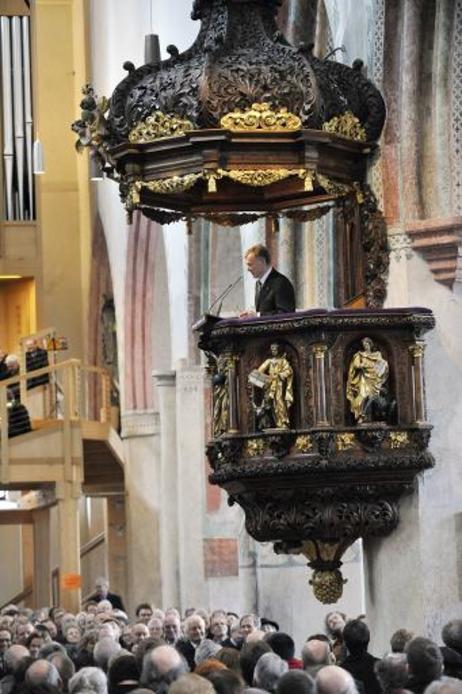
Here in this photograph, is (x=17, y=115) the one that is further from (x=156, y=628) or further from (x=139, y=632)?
(x=139, y=632)

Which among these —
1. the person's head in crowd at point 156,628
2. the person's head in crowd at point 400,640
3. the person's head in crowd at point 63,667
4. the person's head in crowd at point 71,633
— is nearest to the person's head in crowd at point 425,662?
the person's head in crowd at point 400,640

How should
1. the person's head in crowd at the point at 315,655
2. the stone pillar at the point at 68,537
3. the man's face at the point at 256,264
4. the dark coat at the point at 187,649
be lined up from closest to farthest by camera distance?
the person's head in crowd at the point at 315,655
the man's face at the point at 256,264
the dark coat at the point at 187,649
the stone pillar at the point at 68,537

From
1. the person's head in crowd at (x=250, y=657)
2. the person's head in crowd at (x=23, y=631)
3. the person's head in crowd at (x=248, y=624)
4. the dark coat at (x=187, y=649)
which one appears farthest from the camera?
the person's head in crowd at (x=23, y=631)

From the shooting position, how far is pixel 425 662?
782 centimetres

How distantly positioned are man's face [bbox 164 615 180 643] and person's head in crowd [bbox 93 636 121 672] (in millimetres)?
3247

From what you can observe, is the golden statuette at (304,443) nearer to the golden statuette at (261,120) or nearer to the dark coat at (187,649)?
the golden statuette at (261,120)

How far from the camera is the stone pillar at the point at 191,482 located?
71.7 ft

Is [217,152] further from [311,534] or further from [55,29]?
[55,29]

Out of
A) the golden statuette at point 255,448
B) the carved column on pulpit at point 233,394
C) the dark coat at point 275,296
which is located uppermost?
the dark coat at point 275,296

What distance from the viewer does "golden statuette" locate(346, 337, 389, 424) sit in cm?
1071

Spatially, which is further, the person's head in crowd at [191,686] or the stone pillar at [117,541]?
the stone pillar at [117,541]

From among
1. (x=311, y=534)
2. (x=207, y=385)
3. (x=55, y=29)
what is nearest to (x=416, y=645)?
(x=311, y=534)

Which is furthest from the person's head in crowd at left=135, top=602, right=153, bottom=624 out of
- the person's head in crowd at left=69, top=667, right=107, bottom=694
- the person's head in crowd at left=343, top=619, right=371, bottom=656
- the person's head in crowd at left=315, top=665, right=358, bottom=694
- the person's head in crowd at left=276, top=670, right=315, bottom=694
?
the person's head in crowd at left=315, top=665, right=358, bottom=694

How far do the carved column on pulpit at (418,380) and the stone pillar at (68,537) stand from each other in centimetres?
1158
